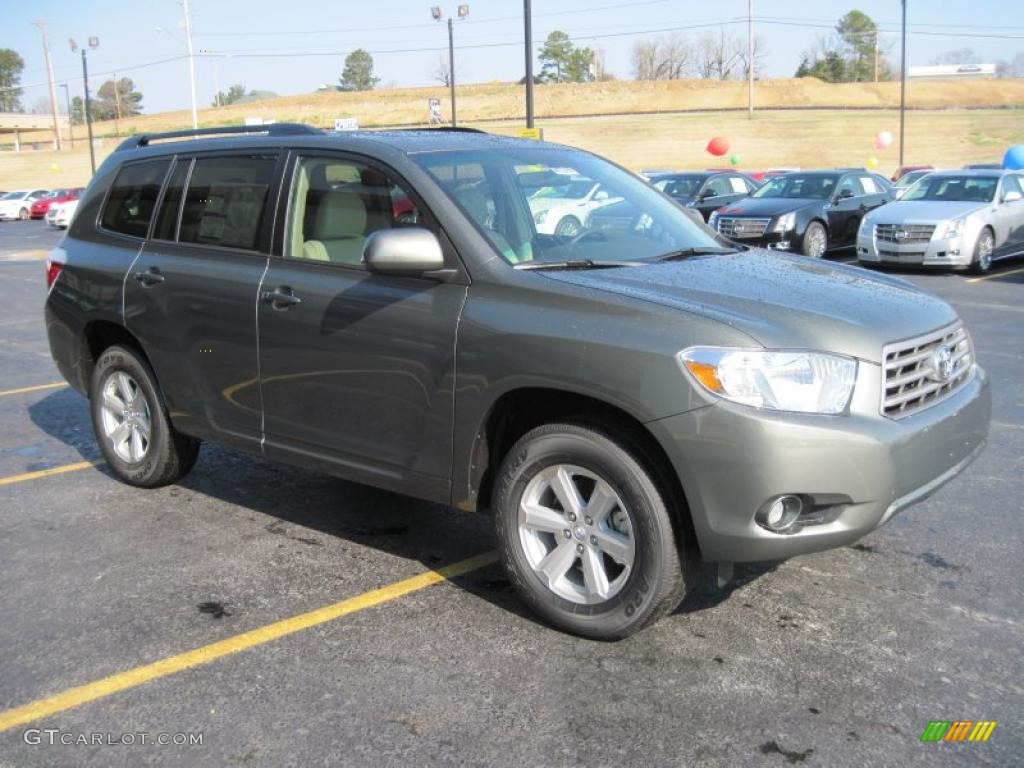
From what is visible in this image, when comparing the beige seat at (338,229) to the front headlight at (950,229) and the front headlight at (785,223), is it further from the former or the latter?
the front headlight at (785,223)

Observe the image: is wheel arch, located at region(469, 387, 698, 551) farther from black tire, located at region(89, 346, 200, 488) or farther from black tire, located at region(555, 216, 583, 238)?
black tire, located at region(89, 346, 200, 488)

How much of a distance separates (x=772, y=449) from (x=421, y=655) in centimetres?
143

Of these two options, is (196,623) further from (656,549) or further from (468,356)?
(656,549)

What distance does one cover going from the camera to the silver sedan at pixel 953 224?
15.4m

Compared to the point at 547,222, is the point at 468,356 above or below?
below

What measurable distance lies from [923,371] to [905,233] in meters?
12.9

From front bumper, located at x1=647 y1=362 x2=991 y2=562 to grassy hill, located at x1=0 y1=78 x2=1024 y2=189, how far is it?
53625 millimetres

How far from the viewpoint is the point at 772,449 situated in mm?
3354

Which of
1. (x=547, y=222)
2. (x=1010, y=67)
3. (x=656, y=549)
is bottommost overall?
(x=656, y=549)

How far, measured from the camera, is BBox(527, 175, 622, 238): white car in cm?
448

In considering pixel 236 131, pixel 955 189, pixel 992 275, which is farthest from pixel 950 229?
pixel 236 131

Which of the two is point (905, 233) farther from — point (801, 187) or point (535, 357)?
point (535, 357)

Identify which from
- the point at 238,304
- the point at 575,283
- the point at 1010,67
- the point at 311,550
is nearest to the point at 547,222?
the point at 575,283

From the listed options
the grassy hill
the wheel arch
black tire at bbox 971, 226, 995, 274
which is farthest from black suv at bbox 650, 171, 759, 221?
the grassy hill
